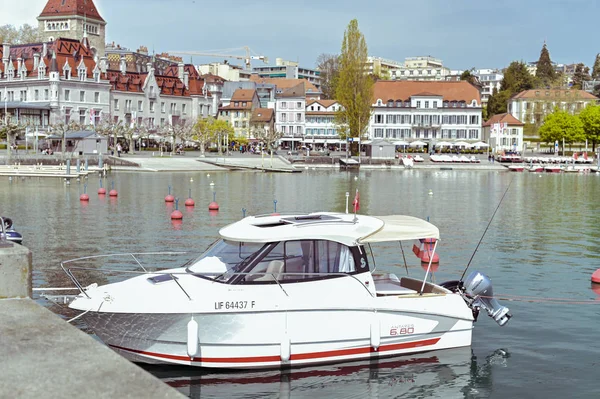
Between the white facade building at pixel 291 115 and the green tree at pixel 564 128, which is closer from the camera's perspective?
the green tree at pixel 564 128

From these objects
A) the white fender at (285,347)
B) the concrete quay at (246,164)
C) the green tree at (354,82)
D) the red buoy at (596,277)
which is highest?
the green tree at (354,82)

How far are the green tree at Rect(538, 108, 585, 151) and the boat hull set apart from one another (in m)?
130

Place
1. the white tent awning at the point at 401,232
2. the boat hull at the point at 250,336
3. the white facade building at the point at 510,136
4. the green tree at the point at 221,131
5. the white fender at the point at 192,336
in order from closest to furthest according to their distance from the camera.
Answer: the white fender at the point at 192,336, the boat hull at the point at 250,336, the white tent awning at the point at 401,232, the green tree at the point at 221,131, the white facade building at the point at 510,136

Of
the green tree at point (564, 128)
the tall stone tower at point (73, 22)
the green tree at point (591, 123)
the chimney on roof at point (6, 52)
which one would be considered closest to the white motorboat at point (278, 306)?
the green tree at point (564, 128)

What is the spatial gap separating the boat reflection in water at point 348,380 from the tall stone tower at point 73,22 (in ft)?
498

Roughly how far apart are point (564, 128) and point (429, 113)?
2360 cm

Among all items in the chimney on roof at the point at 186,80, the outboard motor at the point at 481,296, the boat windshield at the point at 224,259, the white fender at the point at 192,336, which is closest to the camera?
the white fender at the point at 192,336

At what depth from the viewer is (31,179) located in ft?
254

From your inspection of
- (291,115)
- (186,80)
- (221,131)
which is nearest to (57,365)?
(221,131)

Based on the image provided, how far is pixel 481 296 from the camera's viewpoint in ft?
56.4

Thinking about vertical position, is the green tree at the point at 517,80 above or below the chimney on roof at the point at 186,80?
above

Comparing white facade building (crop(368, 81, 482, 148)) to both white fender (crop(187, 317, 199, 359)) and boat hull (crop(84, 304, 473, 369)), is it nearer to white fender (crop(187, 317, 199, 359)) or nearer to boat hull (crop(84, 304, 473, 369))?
boat hull (crop(84, 304, 473, 369))

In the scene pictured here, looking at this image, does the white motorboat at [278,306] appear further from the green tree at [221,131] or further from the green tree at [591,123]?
the green tree at [591,123]

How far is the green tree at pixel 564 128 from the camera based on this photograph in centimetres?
A: 13688
